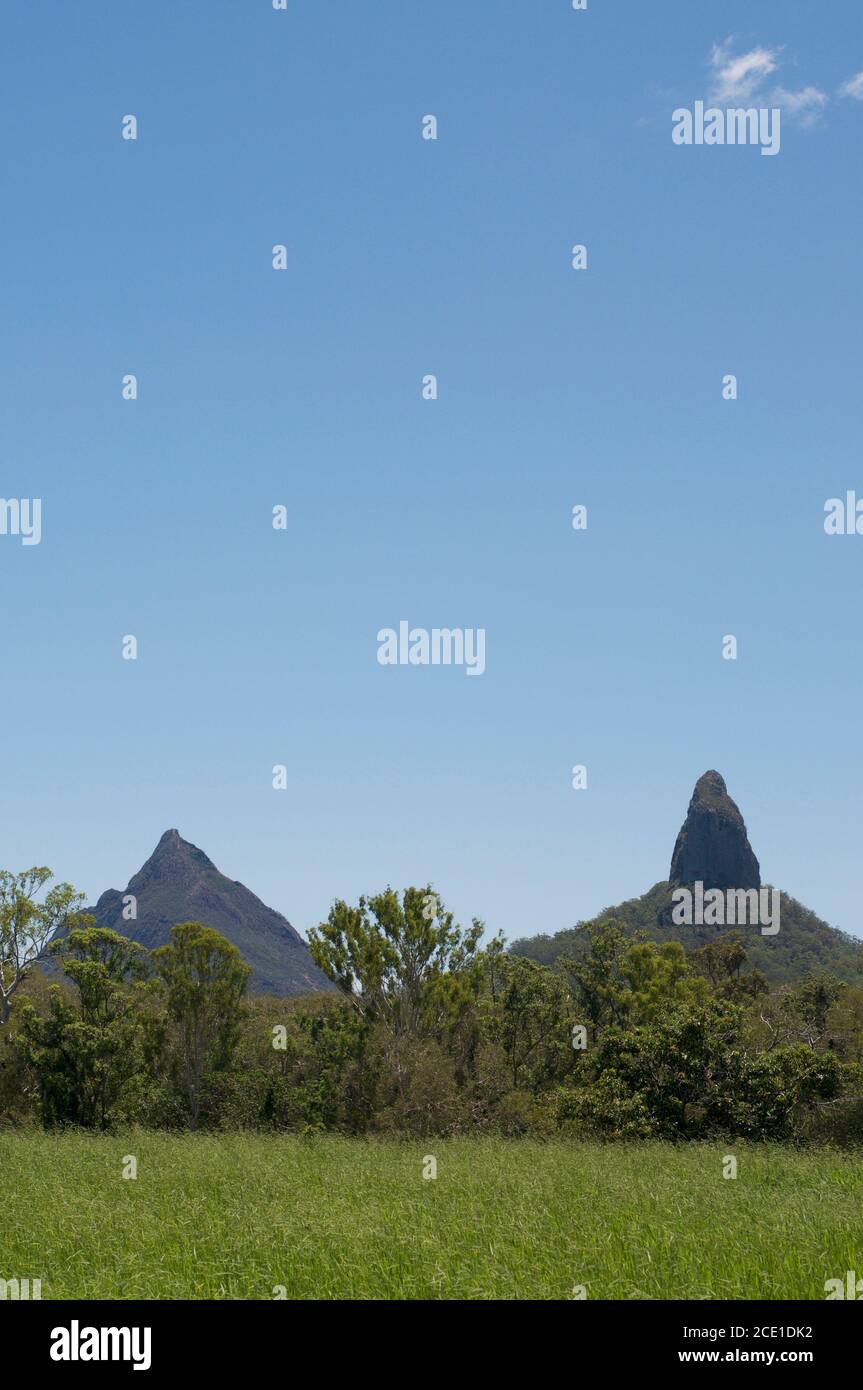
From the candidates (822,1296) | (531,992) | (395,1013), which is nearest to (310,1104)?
(395,1013)

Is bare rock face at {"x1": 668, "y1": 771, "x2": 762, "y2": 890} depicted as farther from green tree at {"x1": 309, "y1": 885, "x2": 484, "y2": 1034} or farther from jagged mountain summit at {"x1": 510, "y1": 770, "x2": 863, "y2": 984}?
green tree at {"x1": 309, "y1": 885, "x2": 484, "y2": 1034}

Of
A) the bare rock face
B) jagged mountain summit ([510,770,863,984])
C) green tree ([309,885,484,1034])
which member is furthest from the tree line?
the bare rock face

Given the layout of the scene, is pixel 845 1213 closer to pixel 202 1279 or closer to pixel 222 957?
pixel 202 1279

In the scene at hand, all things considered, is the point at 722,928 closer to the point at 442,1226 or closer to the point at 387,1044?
the point at 387,1044

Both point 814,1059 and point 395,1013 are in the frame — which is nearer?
point 814,1059

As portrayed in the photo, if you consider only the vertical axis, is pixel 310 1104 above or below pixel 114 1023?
below

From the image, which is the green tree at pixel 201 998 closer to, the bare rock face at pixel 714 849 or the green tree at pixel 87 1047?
the green tree at pixel 87 1047
